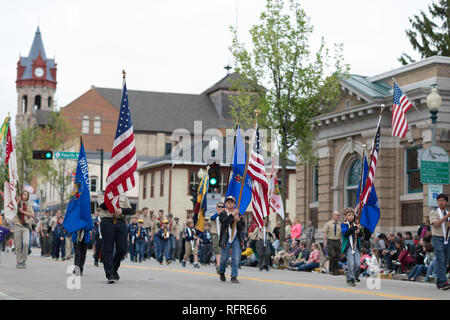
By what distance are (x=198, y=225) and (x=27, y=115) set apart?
119058 mm

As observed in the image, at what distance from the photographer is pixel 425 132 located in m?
31.0

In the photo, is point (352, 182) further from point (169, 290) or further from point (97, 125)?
point (97, 125)

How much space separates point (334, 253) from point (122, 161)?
9.61 m

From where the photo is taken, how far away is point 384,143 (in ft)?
110

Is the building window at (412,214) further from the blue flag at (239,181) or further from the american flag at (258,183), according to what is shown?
the blue flag at (239,181)

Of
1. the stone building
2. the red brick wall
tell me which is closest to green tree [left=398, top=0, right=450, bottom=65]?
the stone building

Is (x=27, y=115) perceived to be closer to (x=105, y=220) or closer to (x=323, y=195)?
(x=323, y=195)

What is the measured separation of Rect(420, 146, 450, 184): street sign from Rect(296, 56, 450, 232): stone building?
6.37 meters

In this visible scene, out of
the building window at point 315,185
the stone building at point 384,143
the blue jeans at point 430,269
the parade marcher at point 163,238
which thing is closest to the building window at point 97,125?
the building window at point 315,185

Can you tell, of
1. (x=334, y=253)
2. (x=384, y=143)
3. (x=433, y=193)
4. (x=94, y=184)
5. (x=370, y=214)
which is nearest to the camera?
(x=370, y=214)

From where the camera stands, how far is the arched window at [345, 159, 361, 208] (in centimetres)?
3547

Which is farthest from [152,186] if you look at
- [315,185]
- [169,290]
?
[169,290]

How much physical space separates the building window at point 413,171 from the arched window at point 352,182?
310 centimetres
